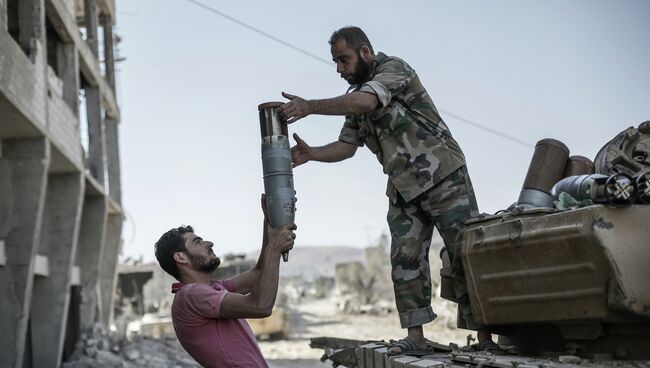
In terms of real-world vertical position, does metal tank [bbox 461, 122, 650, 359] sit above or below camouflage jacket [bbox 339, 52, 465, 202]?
below

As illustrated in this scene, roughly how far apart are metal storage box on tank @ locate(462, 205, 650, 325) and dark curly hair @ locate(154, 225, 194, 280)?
49.4 inches

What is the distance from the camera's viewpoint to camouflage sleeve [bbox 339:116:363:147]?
523 centimetres

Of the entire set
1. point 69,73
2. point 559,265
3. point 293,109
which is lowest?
point 559,265

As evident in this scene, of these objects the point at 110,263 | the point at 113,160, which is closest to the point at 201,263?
the point at 110,263

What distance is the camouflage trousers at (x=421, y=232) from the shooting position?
4.73 meters

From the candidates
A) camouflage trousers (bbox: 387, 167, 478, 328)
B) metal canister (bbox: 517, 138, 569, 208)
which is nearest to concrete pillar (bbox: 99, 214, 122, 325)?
camouflage trousers (bbox: 387, 167, 478, 328)

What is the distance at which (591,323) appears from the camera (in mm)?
3643

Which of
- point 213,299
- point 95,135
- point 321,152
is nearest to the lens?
point 213,299

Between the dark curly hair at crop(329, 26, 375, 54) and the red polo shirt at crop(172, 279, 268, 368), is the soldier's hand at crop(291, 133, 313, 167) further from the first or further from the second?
the red polo shirt at crop(172, 279, 268, 368)

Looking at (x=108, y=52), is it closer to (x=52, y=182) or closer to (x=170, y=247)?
(x=52, y=182)

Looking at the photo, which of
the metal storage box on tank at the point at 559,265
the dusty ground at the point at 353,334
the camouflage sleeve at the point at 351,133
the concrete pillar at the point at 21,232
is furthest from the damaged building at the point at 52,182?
the metal storage box on tank at the point at 559,265

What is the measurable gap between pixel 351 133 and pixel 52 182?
1139cm

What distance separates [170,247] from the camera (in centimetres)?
400

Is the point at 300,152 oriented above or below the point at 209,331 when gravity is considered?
A: above
